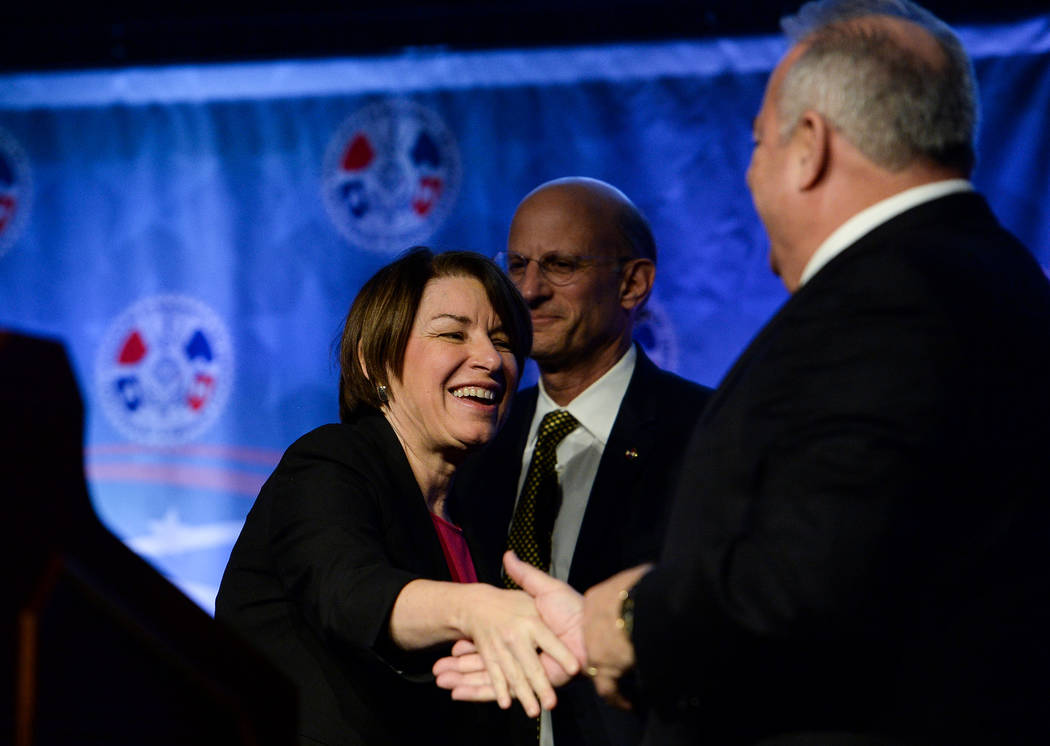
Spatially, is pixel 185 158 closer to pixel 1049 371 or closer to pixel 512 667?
pixel 512 667

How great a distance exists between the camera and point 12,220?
4027mm

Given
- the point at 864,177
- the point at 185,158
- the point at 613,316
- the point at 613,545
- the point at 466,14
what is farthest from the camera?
the point at 185,158

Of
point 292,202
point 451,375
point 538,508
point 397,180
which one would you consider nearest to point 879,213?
point 451,375

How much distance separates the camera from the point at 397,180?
12.6 feet

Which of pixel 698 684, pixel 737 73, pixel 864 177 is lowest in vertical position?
pixel 698 684

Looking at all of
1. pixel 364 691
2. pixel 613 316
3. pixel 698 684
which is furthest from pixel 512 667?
pixel 613 316

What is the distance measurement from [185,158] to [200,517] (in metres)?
1.23

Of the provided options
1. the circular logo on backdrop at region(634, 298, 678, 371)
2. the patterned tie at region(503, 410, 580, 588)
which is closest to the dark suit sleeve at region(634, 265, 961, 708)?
the patterned tie at region(503, 410, 580, 588)

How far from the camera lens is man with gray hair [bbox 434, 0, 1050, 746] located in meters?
1.23

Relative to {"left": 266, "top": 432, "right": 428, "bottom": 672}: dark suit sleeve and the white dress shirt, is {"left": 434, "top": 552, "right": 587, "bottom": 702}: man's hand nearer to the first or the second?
{"left": 266, "top": 432, "right": 428, "bottom": 672}: dark suit sleeve

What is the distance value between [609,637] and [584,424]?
1.53 m

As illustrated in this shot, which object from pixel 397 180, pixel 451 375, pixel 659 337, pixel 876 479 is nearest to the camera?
pixel 876 479

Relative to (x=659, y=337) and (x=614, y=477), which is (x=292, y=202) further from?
(x=614, y=477)

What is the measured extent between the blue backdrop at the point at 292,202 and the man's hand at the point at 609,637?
225 centimetres
